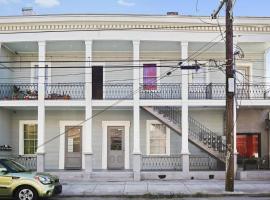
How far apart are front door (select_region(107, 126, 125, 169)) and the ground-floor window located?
19.9ft

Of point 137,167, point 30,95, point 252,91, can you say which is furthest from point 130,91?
point 252,91

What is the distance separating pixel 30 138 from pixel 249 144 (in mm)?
11452

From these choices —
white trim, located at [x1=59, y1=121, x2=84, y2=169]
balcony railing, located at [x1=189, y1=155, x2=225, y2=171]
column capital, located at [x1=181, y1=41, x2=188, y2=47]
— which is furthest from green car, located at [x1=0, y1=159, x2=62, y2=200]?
balcony railing, located at [x1=189, y1=155, x2=225, y2=171]

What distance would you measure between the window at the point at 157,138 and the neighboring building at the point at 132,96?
5cm

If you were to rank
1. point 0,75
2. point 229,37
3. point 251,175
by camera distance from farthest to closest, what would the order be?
point 0,75 → point 251,175 → point 229,37

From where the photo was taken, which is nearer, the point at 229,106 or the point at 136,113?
the point at 229,106

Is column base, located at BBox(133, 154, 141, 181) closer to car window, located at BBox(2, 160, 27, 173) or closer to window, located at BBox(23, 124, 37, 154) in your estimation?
window, located at BBox(23, 124, 37, 154)

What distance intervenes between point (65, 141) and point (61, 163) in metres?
1.16

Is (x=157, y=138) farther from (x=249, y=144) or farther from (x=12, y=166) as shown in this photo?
(x=12, y=166)

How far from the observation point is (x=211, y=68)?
25.7 metres

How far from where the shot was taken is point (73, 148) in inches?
1024

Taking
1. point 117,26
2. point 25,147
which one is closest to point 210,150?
point 117,26

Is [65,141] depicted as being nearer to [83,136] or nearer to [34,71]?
[83,136]

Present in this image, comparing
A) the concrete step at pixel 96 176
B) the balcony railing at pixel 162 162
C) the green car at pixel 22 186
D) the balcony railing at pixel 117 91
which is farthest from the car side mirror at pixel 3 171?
the balcony railing at pixel 162 162
